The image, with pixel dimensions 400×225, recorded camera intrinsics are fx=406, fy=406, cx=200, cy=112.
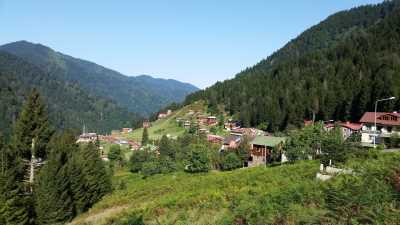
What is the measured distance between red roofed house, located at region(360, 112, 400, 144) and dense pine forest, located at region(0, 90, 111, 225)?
33.1 m

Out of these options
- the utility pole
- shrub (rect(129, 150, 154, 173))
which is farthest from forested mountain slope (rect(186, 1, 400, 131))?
the utility pole

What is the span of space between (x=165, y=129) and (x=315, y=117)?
218ft

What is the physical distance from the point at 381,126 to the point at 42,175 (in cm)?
4545

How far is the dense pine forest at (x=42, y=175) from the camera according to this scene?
23.1 m

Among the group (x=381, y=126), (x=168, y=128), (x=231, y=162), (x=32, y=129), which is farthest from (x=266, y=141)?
(x=168, y=128)

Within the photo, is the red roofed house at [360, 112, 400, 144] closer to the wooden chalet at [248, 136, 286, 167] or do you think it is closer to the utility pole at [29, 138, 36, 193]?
the wooden chalet at [248, 136, 286, 167]

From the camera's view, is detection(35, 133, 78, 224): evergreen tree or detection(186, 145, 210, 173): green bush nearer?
detection(35, 133, 78, 224): evergreen tree

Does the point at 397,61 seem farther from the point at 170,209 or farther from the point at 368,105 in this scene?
the point at 170,209

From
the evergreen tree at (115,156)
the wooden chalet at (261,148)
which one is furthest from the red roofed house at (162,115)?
the wooden chalet at (261,148)

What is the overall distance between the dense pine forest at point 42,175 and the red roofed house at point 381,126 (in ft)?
109

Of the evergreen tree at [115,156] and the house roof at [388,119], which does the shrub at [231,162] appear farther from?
the evergreen tree at [115,156]

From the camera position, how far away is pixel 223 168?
56.6 metres

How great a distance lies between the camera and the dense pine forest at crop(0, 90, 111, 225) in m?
23.1

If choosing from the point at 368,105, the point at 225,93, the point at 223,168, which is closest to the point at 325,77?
the point at 368,105
